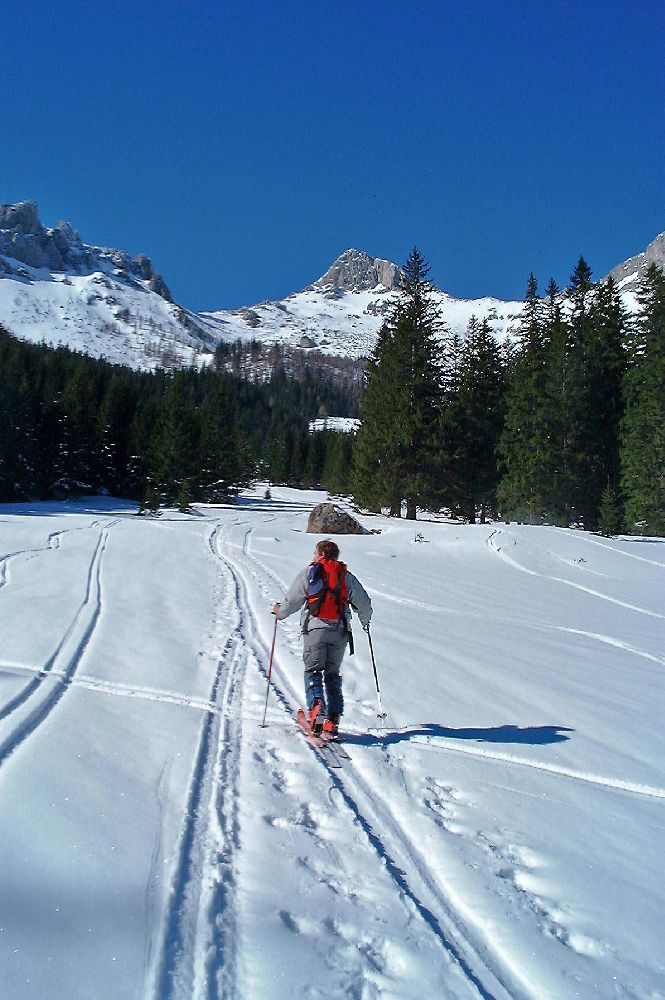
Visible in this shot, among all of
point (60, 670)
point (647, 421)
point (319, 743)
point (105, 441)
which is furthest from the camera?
point (105, 441)

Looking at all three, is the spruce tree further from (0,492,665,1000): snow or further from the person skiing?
the person skiing

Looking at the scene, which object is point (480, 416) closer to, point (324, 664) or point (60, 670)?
point (324, 664)

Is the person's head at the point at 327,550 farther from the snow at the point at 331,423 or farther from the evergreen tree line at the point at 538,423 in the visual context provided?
the snow at the point at 331,423

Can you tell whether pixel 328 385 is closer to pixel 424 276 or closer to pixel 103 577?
pixel 424 276

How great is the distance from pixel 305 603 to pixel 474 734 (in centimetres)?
197

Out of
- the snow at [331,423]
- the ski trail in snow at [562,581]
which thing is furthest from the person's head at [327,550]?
the snow at [331,423]

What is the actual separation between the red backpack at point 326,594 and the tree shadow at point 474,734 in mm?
1083

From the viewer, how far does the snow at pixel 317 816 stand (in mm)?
2598

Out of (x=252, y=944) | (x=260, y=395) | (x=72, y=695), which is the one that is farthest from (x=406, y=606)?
(x=260, y=395)

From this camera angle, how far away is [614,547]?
18.2 metres

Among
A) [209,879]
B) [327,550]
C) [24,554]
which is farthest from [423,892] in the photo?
[24,554]

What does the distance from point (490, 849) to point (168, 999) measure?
2.08 metres

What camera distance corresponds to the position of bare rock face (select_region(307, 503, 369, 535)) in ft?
75.6

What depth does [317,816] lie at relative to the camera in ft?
12.6
